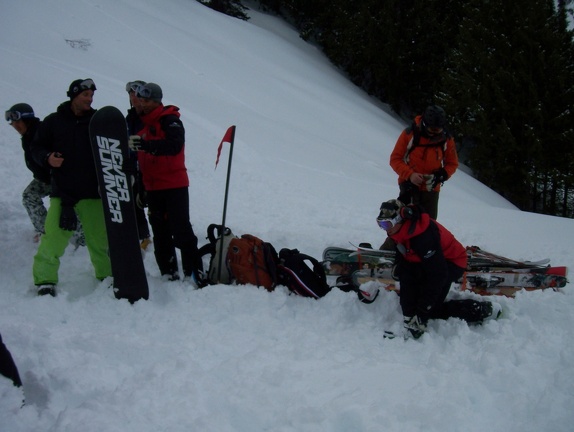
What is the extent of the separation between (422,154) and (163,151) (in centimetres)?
284

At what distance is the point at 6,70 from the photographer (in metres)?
10.5

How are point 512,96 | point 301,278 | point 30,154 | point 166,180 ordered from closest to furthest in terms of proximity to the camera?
1. point 166,180
2. point 301,278
3. point 30,154
4. point 512,96

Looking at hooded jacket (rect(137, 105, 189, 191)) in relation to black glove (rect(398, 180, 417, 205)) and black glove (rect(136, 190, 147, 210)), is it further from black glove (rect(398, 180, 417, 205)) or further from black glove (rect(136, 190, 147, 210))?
black glove (rect(398, 180, 417, 205))

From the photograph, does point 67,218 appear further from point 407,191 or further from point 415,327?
point 407,191

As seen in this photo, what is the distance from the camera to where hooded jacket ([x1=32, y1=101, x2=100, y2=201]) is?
397 cm

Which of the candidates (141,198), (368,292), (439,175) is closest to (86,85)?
(141,198)

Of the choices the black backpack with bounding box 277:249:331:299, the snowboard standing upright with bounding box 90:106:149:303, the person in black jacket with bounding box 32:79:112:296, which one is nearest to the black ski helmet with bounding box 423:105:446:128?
the black backpack with bounding box 277:249:331:299

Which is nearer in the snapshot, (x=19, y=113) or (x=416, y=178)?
(x=19, y=113)

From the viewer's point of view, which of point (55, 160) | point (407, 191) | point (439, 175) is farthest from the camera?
point (407, 191)

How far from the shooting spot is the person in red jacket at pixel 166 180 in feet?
13.1

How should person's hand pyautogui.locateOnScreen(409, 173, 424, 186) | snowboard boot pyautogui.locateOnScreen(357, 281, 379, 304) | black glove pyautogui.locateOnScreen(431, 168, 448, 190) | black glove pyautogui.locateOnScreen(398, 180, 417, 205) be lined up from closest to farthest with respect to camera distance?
snowboard boot pyautogui.locateOnScreen(357, 281, 379, 304) < person's hand pyautogui.locateOnScreen(409, 173, 424, 186) < black glove pyautogui.locateOnScreen(431, 168, 448, 190) < black glove pyautogui.locateOnScreen(398, 180, 417, 205)

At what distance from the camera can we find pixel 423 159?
5168 millimetres

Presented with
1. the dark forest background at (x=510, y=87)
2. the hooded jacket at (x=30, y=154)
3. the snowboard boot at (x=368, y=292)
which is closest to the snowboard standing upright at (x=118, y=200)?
the hooded jacket at (x=30, y=154)

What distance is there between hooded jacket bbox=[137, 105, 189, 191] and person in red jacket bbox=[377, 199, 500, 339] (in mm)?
1848
